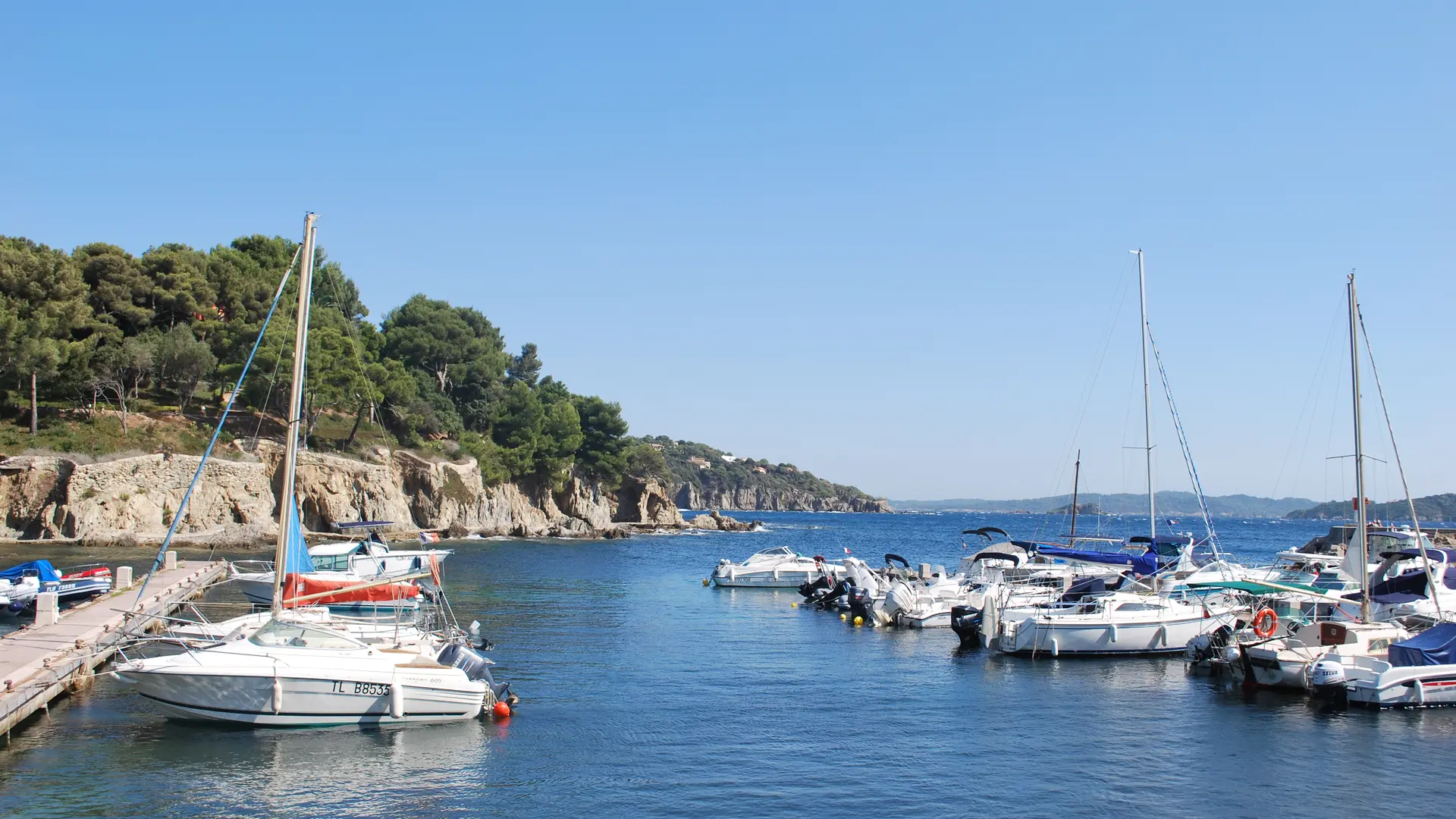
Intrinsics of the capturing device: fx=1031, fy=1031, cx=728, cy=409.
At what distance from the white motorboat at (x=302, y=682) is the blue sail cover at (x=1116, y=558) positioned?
2927cm

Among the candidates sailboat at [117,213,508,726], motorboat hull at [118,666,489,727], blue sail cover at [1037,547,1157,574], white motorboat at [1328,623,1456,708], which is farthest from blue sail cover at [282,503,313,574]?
blue sail cover at [1037,547,1157,574]

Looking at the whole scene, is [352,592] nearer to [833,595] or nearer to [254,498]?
[833,595]

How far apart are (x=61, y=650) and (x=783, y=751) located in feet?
51.2

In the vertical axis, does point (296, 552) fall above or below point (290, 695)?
above

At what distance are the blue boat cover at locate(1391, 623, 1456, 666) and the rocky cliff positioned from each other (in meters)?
53.4

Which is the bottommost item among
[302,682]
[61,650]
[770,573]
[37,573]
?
[770,573]

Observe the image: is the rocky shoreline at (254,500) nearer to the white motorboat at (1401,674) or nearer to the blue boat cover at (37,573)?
the blue boat cover at (37,573)

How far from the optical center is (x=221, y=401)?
6988 centimetres

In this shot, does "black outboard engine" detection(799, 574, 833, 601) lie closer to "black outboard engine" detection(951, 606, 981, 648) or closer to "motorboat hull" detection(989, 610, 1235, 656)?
"black outboard engine" detection(951, 606, 981, 648)

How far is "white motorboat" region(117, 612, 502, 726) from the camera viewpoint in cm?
1855

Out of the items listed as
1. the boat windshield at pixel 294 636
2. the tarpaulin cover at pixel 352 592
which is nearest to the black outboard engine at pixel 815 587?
the tarpaulin cover at pixel 352 592

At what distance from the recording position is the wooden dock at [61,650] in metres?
18.2

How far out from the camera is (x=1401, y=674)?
72.3 ft

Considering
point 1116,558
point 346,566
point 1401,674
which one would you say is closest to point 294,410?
point 346,566
